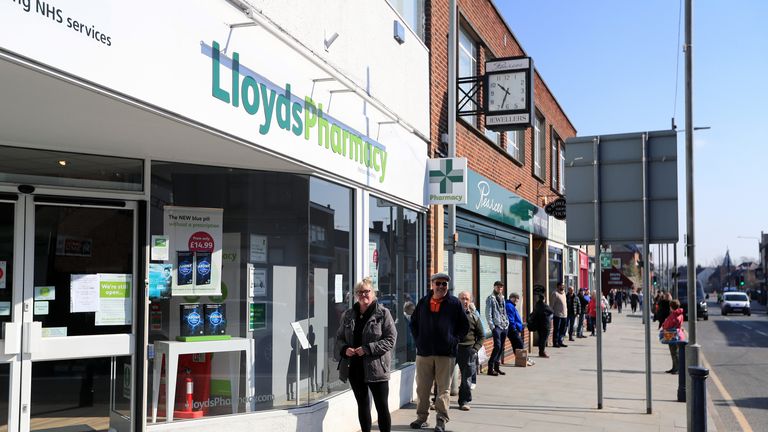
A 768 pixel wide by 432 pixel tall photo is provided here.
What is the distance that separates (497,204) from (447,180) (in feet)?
16.3

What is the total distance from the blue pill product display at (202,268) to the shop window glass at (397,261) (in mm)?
2811

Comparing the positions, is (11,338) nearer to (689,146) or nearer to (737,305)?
(689,146)

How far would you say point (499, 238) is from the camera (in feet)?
54.2

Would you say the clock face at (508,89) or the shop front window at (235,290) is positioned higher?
the clock face at (508,89)

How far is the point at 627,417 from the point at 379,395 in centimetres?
428

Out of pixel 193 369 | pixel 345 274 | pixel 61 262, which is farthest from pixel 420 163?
pixel 61 262

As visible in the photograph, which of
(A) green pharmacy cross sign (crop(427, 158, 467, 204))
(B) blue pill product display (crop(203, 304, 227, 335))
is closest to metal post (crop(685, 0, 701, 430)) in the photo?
(A) green pharmacy cross sign (crop(427, 158, 467, 204))

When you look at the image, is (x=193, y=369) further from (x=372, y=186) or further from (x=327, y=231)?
(x=372, y=186)

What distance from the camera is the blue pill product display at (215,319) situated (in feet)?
23.3

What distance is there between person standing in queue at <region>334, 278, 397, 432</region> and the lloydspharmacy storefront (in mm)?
686

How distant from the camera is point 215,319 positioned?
23.5ft

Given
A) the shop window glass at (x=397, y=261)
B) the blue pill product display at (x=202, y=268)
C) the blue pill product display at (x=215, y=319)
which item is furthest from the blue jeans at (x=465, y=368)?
the blue pill product display at (x=202, y=268)

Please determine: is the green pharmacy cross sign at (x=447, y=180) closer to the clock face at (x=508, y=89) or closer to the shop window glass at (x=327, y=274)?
the clock face at (x=508, y=89)

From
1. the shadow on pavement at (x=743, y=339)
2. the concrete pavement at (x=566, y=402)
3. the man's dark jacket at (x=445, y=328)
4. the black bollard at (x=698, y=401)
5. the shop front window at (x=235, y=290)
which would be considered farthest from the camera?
the shadow on pavement at (x=743, y=339)
